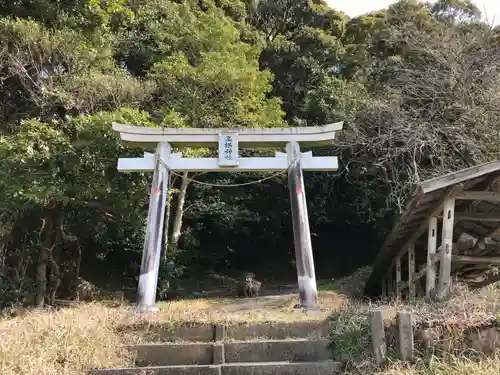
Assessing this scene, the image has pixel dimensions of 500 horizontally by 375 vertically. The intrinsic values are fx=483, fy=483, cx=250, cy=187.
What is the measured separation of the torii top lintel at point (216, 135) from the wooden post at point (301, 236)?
0.24 m

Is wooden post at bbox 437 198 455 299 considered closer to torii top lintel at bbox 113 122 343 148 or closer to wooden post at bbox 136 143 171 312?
torii top lintel at bbox 113 122 343 148

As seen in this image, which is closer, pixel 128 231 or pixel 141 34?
pixel 128 231

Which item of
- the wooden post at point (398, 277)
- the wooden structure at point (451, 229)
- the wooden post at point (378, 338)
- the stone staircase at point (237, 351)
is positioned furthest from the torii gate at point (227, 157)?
the wooden post at point (378, 338)

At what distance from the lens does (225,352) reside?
593 cm

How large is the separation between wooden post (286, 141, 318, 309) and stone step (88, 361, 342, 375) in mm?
2720

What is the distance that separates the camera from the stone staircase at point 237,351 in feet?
17.6

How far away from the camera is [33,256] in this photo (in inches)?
531

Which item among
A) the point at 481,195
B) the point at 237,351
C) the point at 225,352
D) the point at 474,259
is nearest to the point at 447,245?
the point at 481,195

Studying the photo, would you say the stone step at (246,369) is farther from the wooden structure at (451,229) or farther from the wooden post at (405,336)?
the wooden structure at (451,229)

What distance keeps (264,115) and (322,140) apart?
5704mm

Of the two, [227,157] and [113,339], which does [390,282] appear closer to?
[227,157]

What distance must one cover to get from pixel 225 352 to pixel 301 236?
326 centimetres

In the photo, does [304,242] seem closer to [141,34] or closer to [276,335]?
[276,335]

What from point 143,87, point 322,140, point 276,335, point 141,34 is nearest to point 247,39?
point 141,34
